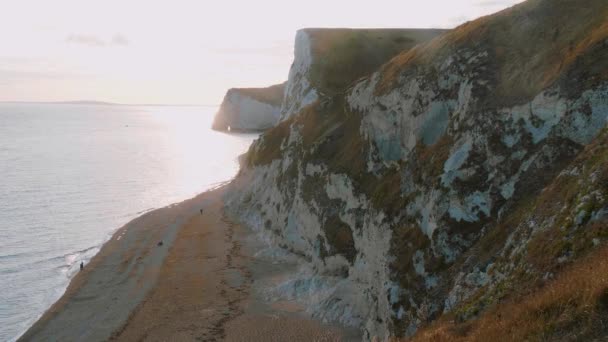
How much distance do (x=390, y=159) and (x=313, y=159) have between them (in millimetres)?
11502

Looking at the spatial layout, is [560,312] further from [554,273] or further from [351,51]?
[351,51]

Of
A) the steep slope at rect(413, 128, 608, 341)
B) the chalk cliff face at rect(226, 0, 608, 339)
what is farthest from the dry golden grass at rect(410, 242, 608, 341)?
the chalk cliff face at rect(226, 0, 608, 339)

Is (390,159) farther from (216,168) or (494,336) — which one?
(216,168)

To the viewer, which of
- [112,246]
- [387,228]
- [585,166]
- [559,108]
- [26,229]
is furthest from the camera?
[26,229]

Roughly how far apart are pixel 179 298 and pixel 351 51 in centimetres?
6872

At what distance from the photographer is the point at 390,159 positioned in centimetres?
3616

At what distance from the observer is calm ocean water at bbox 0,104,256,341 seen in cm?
4356

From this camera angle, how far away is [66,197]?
79.0 meters

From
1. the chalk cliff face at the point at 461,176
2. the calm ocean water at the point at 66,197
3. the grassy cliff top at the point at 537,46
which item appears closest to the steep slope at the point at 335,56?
the calm ocean water at the point at 66,197

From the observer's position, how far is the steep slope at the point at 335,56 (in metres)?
89.3

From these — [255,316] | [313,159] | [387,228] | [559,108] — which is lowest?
[255,316]

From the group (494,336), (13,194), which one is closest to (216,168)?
(13,194)

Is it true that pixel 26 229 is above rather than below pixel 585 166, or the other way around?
below

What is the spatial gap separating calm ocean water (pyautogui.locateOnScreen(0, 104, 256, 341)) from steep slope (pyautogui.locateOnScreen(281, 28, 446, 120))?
27.6 meters
